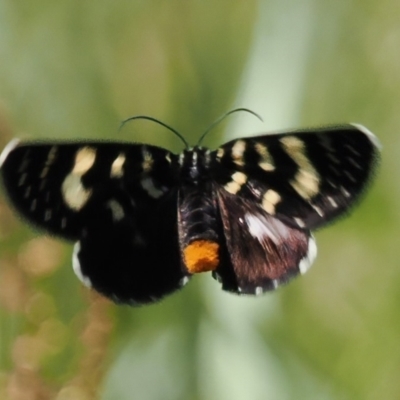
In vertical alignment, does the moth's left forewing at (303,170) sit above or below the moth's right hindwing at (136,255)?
above

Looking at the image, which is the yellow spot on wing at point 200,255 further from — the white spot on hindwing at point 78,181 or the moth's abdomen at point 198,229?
the white spot on hindwing at point 78,181

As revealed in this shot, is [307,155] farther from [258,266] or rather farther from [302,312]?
[302,312]

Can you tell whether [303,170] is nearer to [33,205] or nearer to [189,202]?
[189,202]

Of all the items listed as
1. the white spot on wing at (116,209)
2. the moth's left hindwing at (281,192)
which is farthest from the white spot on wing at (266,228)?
the white spot on wing at (116,209)

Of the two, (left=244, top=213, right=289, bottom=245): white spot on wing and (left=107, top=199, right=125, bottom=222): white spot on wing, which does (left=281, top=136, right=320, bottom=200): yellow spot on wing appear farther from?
(left=107, top=199, right=125, bottom=222): white spot on wing

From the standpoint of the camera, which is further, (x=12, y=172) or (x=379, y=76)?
(x=379, y=76)

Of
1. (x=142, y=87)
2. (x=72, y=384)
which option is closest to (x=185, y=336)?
(x=72, y=384)
